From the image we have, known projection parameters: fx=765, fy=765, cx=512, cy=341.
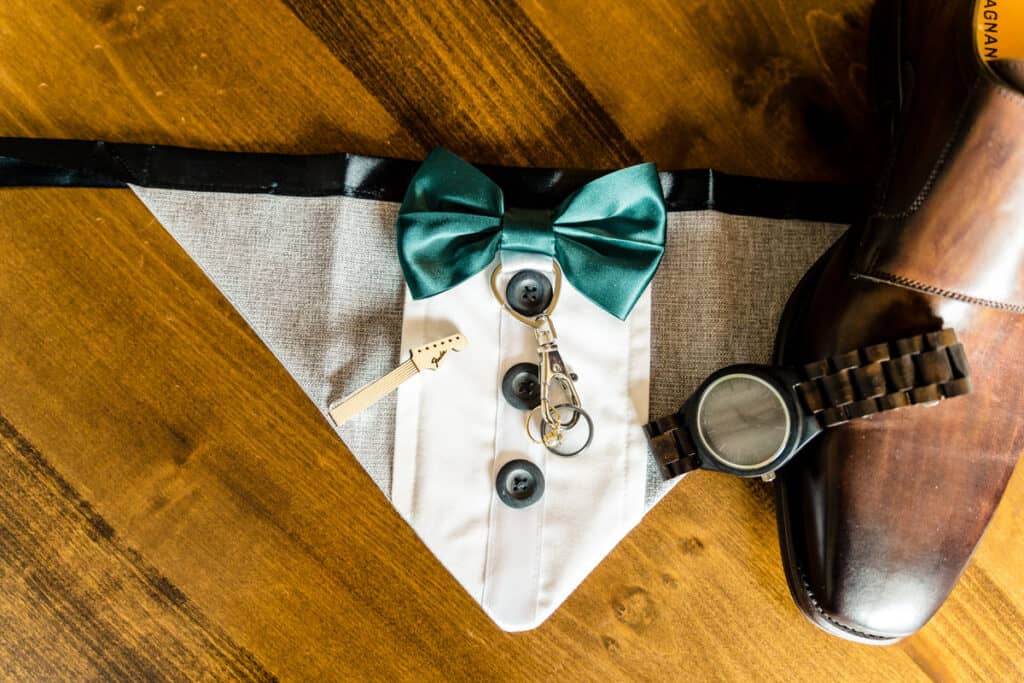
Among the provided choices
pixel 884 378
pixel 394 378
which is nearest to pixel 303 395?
pixel 394 378

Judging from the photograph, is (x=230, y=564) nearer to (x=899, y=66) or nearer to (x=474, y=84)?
(x=474, y=84)

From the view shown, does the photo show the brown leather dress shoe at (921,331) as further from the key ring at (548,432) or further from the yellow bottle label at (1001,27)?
the key ring at (548,432)

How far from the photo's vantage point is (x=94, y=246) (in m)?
0.66

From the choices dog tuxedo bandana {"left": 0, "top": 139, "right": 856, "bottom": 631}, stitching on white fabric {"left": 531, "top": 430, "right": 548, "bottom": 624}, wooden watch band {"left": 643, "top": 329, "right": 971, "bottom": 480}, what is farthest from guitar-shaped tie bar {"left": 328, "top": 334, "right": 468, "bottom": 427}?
wooden watch band {"left": 643, "top": 329, "right": 971, "bottom": 480}

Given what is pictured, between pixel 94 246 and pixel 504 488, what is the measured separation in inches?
16.2

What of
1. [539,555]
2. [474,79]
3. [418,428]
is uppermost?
[474,79]

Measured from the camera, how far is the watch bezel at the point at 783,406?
21.7 inches

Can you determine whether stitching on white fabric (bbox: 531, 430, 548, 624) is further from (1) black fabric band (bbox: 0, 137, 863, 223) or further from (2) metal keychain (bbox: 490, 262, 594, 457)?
(1) black fabric band (bbox: 0, 137, 863, 223)

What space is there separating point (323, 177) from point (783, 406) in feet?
1.37

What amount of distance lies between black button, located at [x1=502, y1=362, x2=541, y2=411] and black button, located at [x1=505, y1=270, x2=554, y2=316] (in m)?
0.05

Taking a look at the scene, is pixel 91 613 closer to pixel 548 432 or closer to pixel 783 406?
pixel 548 432

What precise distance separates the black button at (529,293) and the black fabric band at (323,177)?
8 centimetres

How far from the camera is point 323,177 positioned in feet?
2.15

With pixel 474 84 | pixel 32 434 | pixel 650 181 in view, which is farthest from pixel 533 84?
pixel 32 434
